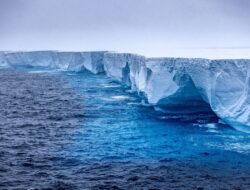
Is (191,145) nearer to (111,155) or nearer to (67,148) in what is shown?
(111,155)

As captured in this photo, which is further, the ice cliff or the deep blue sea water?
the ice cliff

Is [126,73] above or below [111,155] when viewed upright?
above

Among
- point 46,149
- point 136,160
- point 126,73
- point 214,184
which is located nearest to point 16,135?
point 46,149

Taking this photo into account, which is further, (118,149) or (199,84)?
(199,84)

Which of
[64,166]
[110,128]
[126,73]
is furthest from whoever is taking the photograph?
[126,73]

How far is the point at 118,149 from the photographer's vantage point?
41.0 feet

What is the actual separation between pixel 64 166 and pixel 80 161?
Answer: 1.95ft

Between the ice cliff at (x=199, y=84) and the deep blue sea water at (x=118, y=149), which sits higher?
the ice cliff at (x=199, y=84)

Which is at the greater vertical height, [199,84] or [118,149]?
[199,84]

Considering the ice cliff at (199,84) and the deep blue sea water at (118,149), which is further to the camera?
the ice cliff at (199,84)

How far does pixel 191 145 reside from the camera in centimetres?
1268

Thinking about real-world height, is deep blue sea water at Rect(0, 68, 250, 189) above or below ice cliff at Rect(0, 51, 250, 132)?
below

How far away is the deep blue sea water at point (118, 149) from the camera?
988cm

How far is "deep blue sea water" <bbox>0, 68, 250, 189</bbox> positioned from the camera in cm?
988
